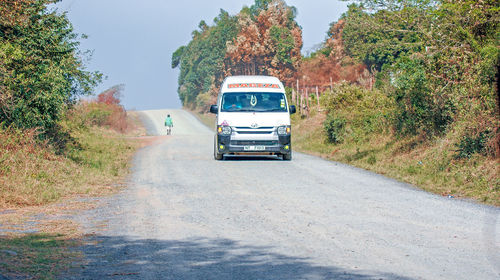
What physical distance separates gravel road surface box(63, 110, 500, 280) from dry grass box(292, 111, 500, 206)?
2.56ft

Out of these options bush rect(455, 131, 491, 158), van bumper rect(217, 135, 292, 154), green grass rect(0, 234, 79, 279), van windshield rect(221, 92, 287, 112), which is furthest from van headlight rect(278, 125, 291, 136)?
green grass rect(0, 234, 79, 279)

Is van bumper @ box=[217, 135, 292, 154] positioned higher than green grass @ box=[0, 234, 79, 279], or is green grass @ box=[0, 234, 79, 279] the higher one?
van bumper @ box=[217, 135, 292, 154]

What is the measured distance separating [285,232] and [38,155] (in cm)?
822

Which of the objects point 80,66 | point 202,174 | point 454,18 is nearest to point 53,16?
point 80,66

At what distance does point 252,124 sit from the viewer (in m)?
18.5

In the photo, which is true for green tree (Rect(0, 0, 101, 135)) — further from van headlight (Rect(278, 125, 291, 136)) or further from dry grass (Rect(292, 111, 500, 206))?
dry grass (Rect(292, 111, 500, 206))

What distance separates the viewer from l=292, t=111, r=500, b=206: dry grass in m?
12.1

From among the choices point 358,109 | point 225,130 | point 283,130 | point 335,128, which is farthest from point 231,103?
point 358,109

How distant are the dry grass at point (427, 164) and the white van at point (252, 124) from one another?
8.49 ft

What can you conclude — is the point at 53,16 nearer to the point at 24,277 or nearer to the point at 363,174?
the point at 363,174

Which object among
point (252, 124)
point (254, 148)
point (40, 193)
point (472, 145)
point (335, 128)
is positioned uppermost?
point (252, 124)

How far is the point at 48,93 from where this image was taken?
1498cm

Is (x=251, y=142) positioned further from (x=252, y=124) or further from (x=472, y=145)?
(x=472, y=145)

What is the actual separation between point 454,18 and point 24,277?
14307 millimetres
